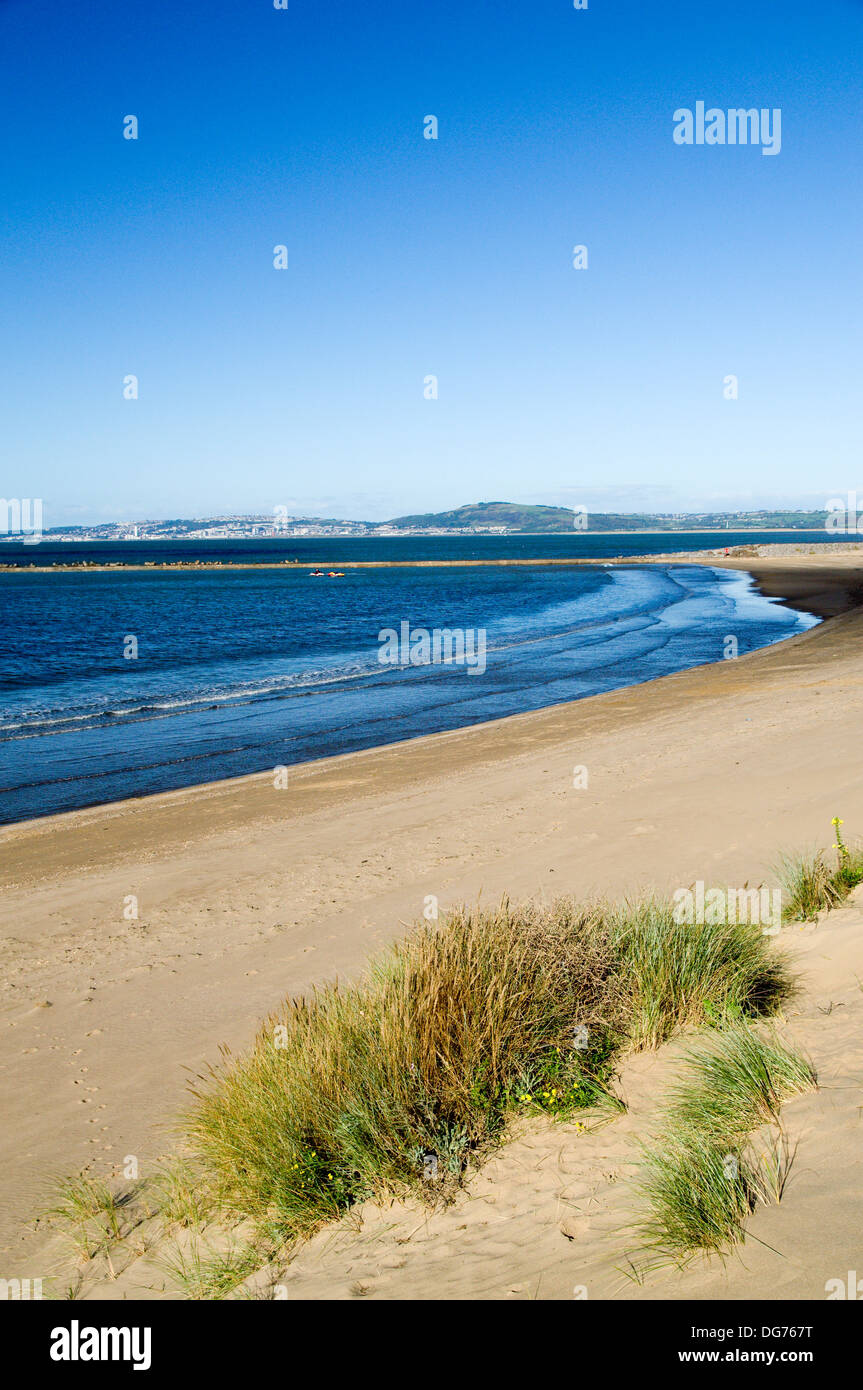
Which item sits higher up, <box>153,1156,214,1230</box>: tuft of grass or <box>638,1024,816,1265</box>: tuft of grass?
<box>638,1024,816,1265</box>: tuft of grass

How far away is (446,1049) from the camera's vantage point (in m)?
4.36

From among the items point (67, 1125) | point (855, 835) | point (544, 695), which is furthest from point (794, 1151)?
point (544, 695)

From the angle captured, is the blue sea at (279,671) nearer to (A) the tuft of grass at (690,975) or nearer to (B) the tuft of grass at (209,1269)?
(B) the tuft of grass at (209,1269)

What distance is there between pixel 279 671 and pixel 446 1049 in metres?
25.5

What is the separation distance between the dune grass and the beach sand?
0.25 m

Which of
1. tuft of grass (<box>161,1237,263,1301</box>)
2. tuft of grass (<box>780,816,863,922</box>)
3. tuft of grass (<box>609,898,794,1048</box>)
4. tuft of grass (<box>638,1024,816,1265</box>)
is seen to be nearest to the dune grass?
tuft of grass (<box>609,898,794,1048</box>)

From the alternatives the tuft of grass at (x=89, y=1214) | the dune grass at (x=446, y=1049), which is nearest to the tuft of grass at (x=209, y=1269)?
the dune grass at (x=446, y=1049)

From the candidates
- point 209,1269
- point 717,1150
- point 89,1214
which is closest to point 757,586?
point 717,1150

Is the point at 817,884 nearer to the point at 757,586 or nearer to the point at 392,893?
the point at 392,893

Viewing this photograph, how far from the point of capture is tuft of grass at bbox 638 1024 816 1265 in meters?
3.08

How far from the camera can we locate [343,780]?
554 inches

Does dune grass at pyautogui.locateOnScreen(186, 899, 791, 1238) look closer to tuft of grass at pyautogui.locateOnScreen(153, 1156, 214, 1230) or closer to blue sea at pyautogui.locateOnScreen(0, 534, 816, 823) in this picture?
tuft of grass at pyautogui.locateOnScreen(153, 1156, 214, 1230)
